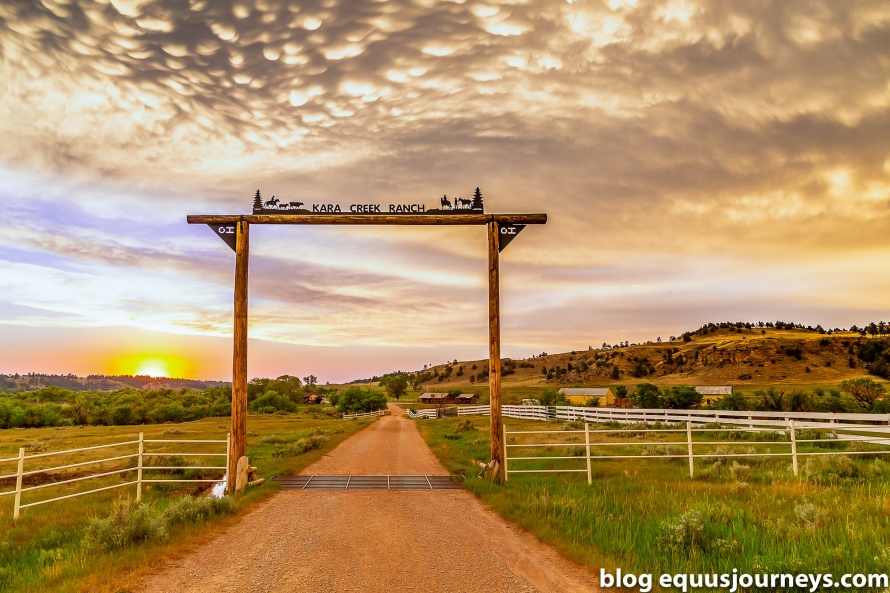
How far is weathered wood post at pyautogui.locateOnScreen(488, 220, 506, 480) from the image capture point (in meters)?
12.8

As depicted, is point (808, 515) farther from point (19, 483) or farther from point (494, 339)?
point (19, 483)

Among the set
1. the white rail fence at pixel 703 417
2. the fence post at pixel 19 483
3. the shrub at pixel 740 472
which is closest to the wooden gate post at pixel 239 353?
the fence post at pixel 19 483

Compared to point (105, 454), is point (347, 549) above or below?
above

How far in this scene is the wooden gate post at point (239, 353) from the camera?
1221cm

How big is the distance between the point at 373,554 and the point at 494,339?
6819mm

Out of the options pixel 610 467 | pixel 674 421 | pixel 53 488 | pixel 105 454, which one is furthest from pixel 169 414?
pixel 610 467

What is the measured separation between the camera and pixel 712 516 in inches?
336

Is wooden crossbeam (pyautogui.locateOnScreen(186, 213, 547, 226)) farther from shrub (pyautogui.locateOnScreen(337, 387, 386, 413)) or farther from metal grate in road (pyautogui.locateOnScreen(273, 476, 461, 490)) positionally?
shrub (pyautogui.locateOnScreen(337, 387, 386, 413))

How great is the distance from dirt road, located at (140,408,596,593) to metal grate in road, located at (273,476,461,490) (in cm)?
177

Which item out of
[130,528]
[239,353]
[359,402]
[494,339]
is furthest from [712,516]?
[359,402]

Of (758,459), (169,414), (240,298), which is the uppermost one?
(240,298)

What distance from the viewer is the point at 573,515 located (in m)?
8.86

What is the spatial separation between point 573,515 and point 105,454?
32910 mm

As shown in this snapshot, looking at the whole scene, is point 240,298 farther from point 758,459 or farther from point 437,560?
point 758,459
